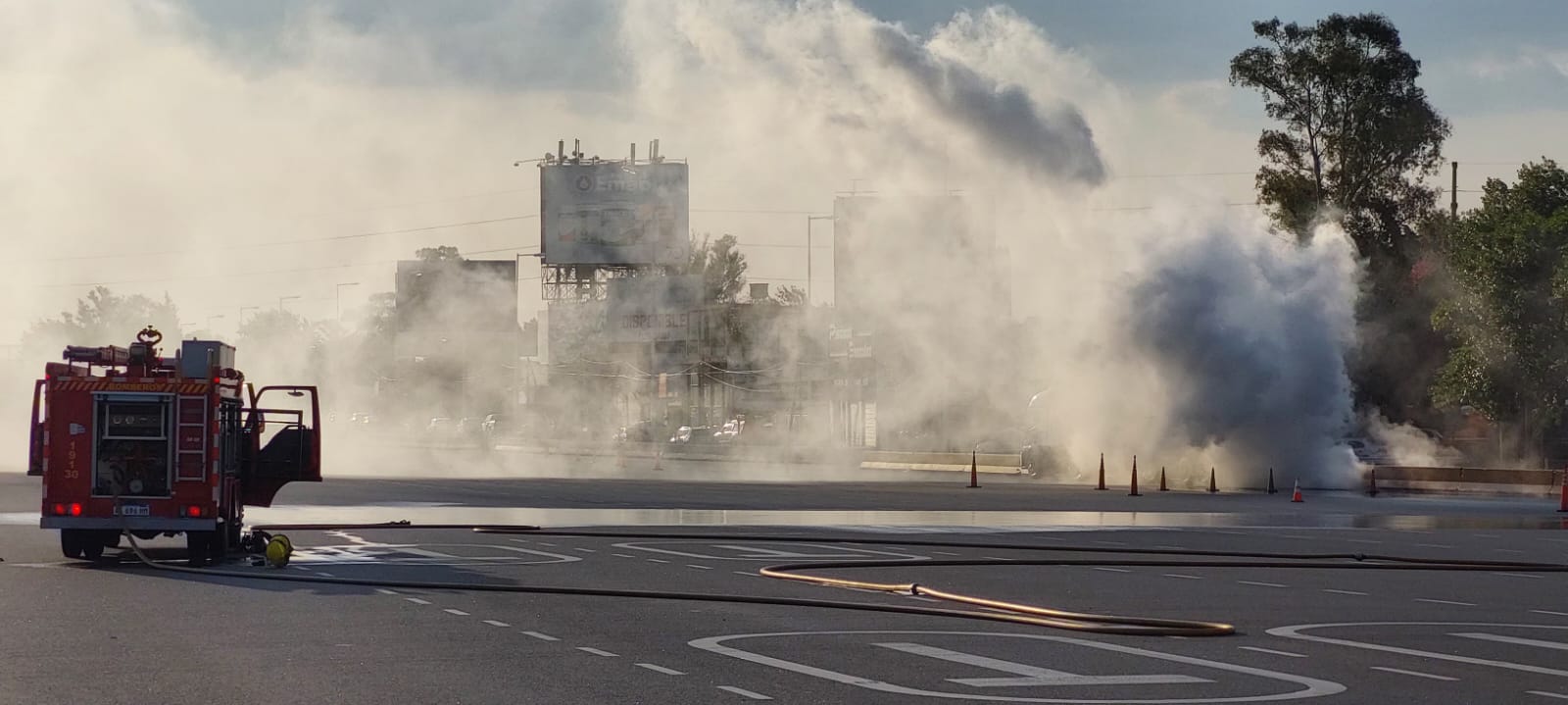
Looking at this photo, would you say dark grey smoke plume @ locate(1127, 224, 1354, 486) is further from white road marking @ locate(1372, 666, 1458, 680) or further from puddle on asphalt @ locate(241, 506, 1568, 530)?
white road marking @ locate(1372, 666, 1458, 680)

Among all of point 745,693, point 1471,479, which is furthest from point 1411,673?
point 1471,479

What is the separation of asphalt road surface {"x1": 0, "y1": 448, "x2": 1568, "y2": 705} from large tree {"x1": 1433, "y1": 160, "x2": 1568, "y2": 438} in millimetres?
25722

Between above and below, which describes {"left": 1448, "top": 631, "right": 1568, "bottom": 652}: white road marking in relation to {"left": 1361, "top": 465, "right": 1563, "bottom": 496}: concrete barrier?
below

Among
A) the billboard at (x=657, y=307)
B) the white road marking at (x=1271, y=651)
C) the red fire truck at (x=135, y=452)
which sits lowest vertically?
the white road marking at (x=1271, y=651)

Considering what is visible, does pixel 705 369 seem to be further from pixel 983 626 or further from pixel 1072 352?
pixel 983 626

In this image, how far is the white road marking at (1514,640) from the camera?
13.6 metres

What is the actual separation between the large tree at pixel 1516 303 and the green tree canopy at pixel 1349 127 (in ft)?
28.3

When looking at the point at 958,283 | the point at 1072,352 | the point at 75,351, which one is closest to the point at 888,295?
the point at 958,283

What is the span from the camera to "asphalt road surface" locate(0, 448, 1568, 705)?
11.0 metres

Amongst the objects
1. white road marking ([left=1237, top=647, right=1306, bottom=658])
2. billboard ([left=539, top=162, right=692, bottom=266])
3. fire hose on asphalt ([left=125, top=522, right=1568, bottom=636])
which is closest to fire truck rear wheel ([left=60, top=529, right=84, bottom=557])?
fire hose on asphalt ([left=125, top=522, right=1568, bottom=636])

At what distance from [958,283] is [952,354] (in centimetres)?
321

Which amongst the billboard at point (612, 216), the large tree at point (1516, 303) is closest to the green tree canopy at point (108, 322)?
the billboard at point (612, 216)

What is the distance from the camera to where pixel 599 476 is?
53312mm

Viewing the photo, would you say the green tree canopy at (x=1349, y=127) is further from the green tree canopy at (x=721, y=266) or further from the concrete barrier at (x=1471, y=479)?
the green tree canopy at (x=721, y=266)
